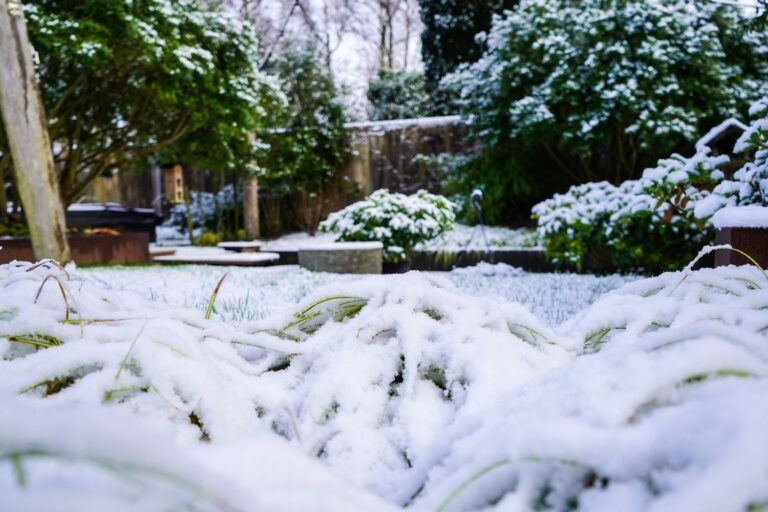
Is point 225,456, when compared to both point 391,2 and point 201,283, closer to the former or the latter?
point 201,283

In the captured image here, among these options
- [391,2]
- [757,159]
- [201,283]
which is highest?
[391,2]

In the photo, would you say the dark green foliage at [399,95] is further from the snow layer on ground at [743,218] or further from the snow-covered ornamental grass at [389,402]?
the snow-covered ornamental grass at [389,402]

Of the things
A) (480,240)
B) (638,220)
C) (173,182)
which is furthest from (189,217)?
(638,220)

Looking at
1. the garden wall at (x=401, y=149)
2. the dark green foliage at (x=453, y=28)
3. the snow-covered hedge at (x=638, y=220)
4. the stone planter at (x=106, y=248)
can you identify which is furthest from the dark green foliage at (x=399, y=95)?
the snow-covered hedge at (x=638, y=220)

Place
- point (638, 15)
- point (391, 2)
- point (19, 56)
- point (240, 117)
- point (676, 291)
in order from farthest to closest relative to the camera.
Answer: point (391, 2) < point (638, 15) < point (240, 117) < point (19, 56) < point (676, 291)

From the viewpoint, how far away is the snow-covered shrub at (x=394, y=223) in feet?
18.8

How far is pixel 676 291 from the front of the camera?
33.5 inches

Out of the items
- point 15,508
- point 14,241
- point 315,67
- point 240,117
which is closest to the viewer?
point 15,508

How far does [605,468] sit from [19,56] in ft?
19.2

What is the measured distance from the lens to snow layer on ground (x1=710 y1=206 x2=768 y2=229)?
1.92 meters

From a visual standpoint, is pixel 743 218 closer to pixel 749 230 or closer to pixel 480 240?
pixel 749 230

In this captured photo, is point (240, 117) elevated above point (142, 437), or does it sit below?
above

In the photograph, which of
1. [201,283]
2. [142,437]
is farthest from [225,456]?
[201,283]

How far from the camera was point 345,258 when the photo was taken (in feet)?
16.5
